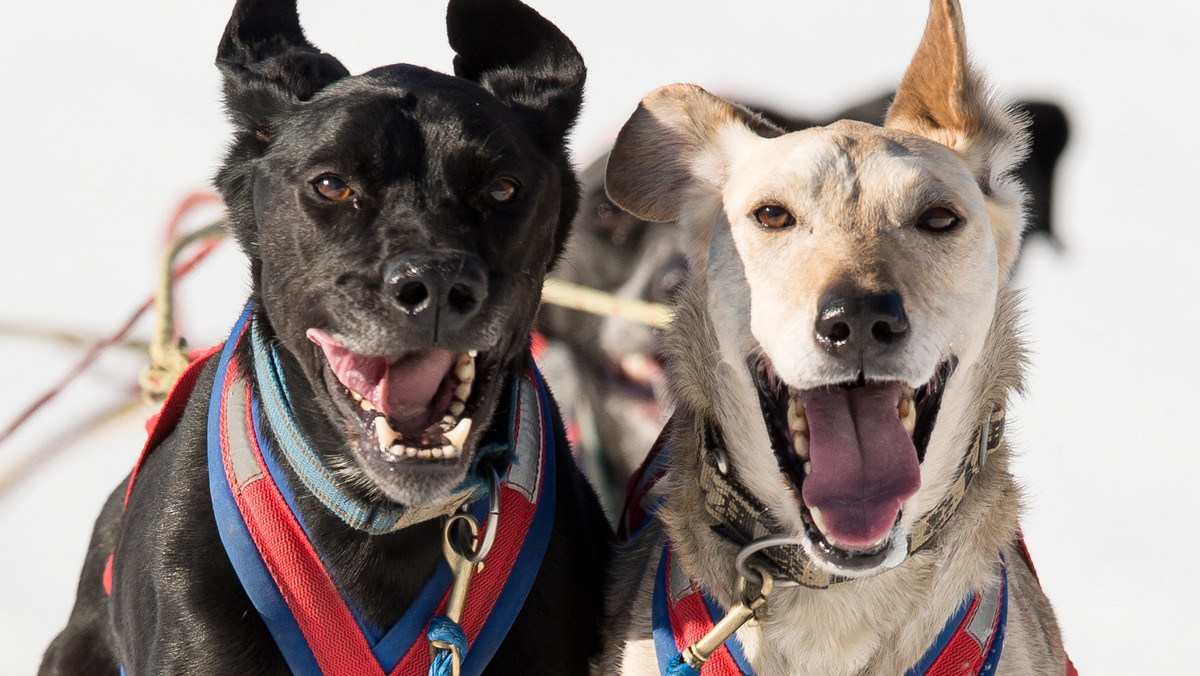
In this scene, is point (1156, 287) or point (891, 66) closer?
point (1156, 287)

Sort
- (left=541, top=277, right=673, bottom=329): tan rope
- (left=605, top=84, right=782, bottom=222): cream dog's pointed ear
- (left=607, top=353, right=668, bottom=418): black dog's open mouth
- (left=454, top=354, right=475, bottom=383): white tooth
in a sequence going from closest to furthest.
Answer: (left=454, top=354, right=475, bottom=383): white tooth < (left=605, top=84, right=782, bottom=222): cream dog's pointed ear < (left=541, top=277, right=673, bottom=329): tan rope < (left=607, top=353, right=668, bottom=418): black dog's open mouth

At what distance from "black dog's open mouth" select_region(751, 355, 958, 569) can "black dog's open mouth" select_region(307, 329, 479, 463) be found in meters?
0.59

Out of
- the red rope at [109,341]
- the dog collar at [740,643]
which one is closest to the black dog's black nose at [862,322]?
the dog collar at [740,643]

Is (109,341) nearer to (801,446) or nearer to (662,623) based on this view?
(662,623)

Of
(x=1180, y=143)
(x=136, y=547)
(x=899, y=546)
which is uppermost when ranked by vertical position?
(x=899, y=546)

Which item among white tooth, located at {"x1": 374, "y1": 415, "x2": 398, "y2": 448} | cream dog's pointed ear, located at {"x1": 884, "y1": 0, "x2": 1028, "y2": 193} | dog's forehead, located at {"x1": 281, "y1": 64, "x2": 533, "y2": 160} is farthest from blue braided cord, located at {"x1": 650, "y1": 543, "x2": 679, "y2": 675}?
cream dog's pointed ear, located at {"x1": 884, "y1": 0, "x2": 1028, "y2": 193}

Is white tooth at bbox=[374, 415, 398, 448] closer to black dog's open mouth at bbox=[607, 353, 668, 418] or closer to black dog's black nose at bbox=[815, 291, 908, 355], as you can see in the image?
black dog's black nose at bbox=[815, 291, 908, 355]

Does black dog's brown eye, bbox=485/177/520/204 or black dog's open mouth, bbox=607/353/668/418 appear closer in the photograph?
black dog's brown eye, bbox=485/177/520/204

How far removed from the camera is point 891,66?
771 cm

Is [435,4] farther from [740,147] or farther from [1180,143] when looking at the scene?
[740,147]

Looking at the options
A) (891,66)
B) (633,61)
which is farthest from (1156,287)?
(633,61)

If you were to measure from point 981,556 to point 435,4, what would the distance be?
6472 millimetres

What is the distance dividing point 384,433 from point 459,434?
5.4 inches

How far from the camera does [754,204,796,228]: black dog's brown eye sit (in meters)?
2.62
